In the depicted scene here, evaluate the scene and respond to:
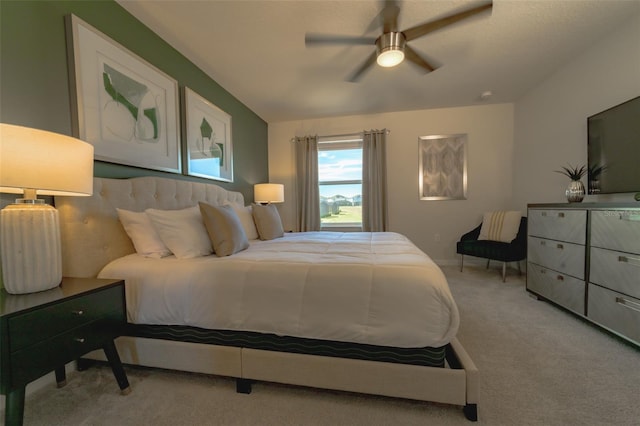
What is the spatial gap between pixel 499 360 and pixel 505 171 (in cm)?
328

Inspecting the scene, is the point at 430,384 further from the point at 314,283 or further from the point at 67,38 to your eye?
the point at 67,38

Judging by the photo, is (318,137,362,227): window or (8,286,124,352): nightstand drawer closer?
(8,286,124,352): nightstand drawer

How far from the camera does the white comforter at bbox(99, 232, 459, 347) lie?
1136mm

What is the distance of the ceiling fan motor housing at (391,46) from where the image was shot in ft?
6.17

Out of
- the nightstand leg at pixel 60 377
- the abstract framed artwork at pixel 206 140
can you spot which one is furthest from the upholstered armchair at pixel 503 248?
the nightstand leg at pixel 60 377

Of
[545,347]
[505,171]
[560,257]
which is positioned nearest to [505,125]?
[505,171]

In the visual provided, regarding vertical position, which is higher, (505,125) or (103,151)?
(505,125)

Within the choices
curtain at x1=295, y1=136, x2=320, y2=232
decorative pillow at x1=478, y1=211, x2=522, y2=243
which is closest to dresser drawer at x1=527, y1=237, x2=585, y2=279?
decorative pillow at x1=478, y1=211, x2=522, y2=243

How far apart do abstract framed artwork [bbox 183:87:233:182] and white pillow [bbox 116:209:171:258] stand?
897 millimetres

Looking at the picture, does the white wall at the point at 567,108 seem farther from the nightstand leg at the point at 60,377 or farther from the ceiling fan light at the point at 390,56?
the nightstand leg at the point at 60,377

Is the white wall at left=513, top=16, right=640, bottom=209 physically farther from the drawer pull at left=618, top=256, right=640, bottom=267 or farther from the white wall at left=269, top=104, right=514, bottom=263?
the drawer pull at left=618, top=256, right=640, bottom=267

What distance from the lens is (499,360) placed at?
1.56m

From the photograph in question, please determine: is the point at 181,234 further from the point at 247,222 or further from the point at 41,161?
the point at 247,222

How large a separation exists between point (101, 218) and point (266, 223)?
4.32 ft
